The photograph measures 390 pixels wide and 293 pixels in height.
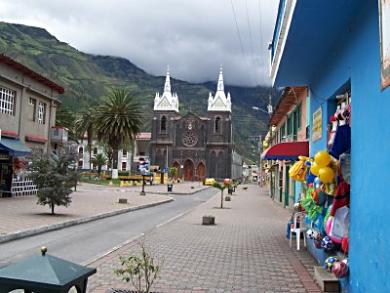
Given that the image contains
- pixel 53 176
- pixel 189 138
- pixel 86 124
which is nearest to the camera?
pixel 53 176

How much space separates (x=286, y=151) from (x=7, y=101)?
17973mm

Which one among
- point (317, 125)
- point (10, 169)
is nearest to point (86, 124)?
point (10, 169)

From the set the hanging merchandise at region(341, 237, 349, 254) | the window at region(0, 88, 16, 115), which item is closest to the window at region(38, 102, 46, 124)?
the window at region(0, 88, 16, 115)

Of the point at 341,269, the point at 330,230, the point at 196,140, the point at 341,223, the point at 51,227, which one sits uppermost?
the point at 196,140

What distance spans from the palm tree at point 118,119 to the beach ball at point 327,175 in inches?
1971

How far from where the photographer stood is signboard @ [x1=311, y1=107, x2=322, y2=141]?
31.6 ft

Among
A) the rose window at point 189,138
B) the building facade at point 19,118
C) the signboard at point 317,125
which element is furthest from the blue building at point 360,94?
the rose window at point 189,138

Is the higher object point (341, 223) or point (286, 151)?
point (286, 151)

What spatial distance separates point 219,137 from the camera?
97.8m

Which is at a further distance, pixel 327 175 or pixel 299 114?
pixel 299 114

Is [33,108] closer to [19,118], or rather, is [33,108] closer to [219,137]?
[19,118]

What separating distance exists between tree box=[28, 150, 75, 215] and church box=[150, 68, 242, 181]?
78.7 meters

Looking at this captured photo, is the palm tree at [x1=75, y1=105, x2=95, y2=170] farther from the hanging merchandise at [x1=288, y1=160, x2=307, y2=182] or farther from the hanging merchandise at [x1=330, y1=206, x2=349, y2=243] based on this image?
the hanging merchandise at [x1=330, y1=206, x2=349, y2=243]

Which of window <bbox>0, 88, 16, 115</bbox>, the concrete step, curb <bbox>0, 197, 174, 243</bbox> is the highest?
window <bbox>0, 88, 16, 115</bbox>
